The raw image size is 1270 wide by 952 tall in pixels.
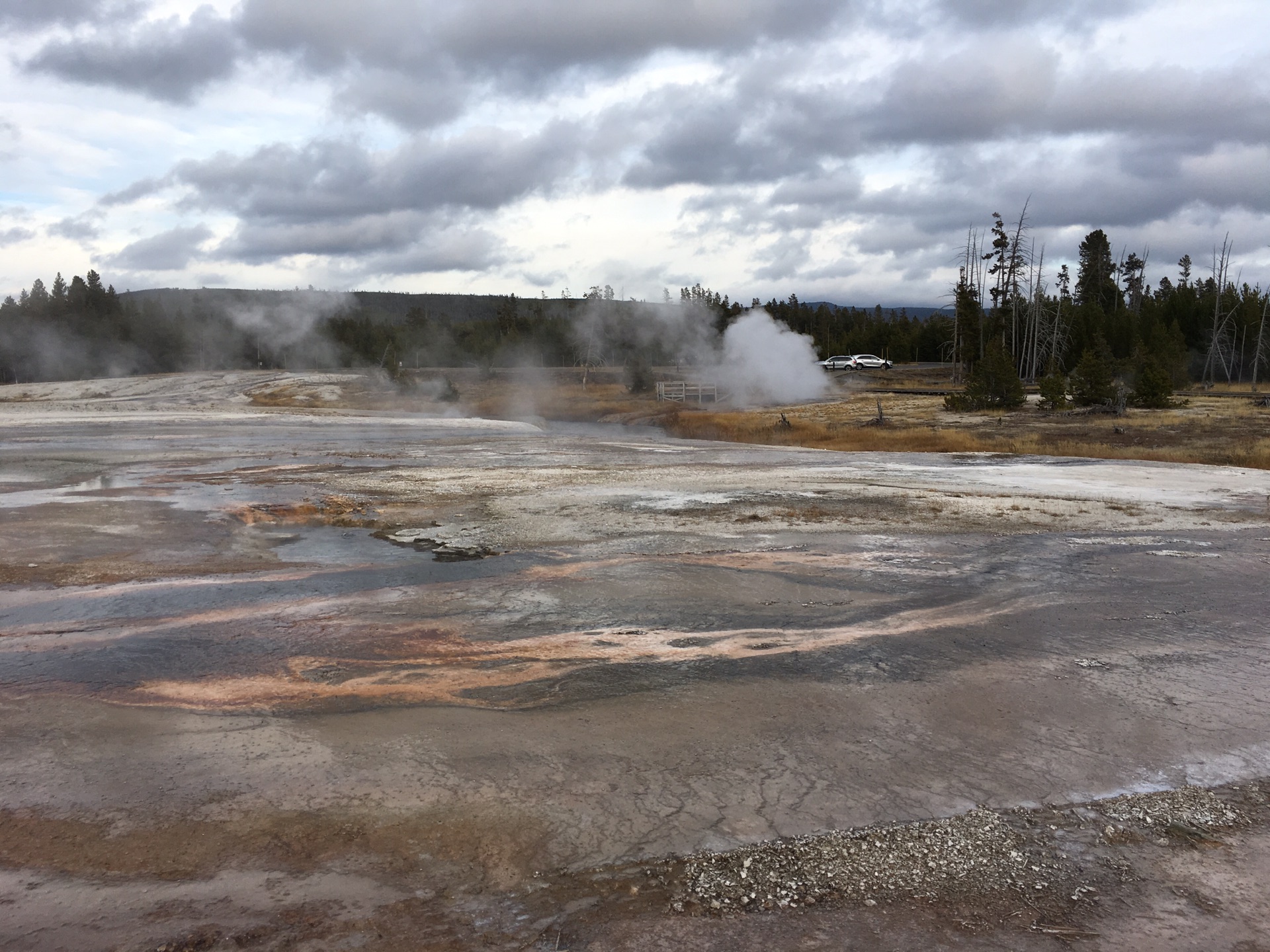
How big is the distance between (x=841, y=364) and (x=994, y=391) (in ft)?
86.7

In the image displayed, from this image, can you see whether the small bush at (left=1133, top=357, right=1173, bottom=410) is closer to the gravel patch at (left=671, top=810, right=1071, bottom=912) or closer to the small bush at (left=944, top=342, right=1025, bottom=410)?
the small bush at (left=944, top=342, right=1025, bottom=410)

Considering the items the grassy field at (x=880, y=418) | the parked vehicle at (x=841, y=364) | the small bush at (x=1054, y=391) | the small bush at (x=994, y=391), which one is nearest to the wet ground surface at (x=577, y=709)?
the grassy field at (x=880, y=418)

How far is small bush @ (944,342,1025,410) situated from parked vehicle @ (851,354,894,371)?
83.9 feet

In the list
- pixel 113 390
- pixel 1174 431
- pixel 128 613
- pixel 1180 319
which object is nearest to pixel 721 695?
pixel 128 613

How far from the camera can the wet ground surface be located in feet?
13.2

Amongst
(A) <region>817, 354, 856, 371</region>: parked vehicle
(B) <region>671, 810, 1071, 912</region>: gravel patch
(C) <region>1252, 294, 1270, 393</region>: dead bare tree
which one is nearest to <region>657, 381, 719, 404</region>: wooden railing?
(A) <region>817, 354, 856, 371</region>: parked vehicle

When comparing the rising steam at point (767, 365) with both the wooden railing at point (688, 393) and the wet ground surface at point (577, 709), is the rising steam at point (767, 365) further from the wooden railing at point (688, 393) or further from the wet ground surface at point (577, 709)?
the wet ground surface at point (577, 709)

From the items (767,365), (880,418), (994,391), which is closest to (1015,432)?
(880,418)

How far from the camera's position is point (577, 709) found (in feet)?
20.3

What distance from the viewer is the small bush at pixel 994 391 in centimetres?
3562

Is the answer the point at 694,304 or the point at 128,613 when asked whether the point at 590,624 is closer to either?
the point at 128,613

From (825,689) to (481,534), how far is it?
22.3 ft

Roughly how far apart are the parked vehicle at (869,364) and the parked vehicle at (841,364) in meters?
0.16

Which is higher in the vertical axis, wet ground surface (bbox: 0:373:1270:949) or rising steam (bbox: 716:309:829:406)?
rising steam (bbox: 716:309:829:406)
